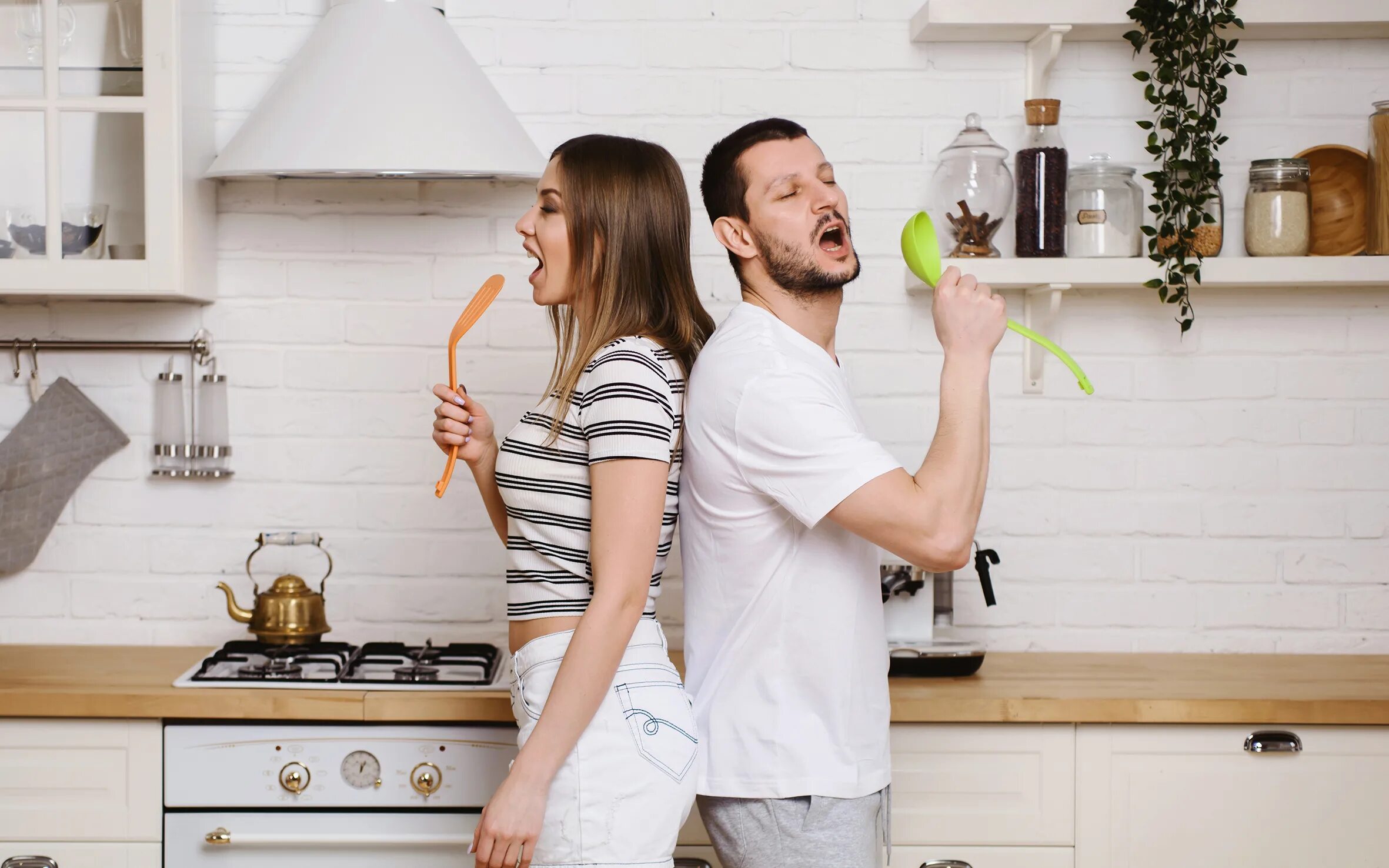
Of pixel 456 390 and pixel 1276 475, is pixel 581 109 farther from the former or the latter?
pixel 1276 475

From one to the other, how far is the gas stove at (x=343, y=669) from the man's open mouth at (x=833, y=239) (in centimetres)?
91

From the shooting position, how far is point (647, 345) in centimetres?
151

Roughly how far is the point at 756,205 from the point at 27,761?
1447 millimetres

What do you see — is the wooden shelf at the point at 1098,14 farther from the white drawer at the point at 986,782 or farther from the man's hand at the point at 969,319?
the white drawer at the point at 986,782

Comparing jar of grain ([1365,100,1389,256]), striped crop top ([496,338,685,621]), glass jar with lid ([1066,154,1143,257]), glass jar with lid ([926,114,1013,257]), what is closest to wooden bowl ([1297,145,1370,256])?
jar of grain ([1365,100,1389,256])

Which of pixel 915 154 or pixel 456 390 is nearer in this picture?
pixel 456 390

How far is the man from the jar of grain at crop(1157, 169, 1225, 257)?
84 cm

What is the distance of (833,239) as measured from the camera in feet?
5.22

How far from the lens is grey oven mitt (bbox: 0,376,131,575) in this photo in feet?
7.68

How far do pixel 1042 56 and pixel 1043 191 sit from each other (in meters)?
0.29

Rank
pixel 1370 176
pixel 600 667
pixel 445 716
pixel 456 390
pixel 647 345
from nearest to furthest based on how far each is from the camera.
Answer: pixel 600 667
pixel 647 345
pixel 456 390
pixel 445 716
pixel 1370 176

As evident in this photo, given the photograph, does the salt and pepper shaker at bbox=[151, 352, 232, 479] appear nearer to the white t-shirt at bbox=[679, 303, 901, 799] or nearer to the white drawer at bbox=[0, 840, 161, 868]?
the white drawer at bbox=[0, 840, 161, 868]

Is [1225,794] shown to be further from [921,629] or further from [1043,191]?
[1043,191]

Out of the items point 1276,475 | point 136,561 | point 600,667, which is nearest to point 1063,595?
point 1276,475
